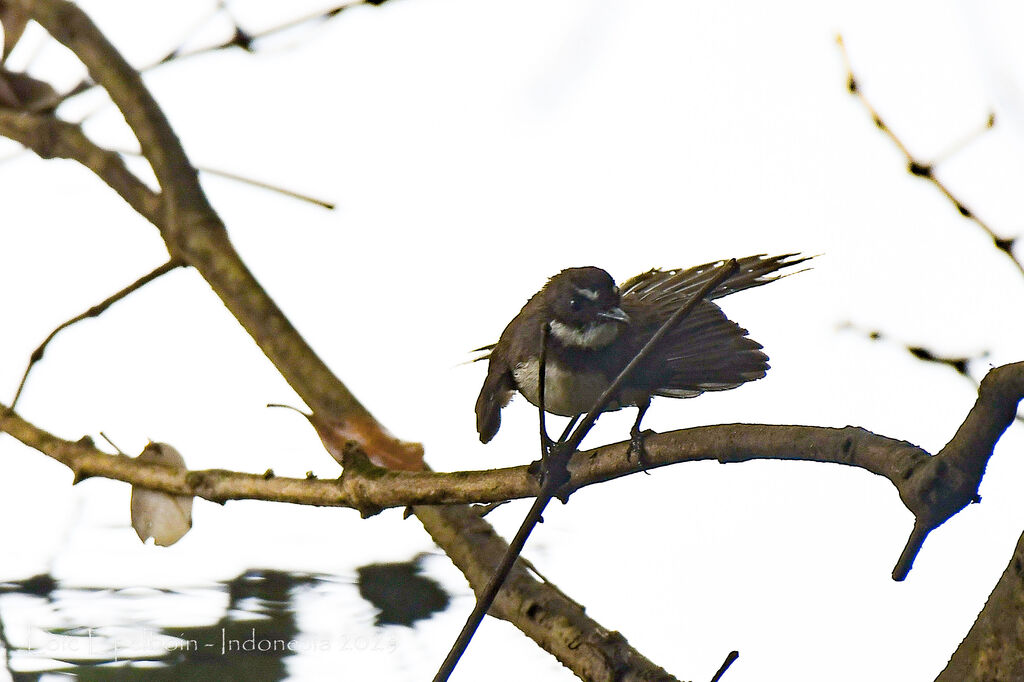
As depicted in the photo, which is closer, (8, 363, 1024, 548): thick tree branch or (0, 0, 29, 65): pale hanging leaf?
(8, 363, 1024, 548): thick tree branch

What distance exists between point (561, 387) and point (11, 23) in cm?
149

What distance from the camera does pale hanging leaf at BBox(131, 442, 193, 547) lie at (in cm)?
171

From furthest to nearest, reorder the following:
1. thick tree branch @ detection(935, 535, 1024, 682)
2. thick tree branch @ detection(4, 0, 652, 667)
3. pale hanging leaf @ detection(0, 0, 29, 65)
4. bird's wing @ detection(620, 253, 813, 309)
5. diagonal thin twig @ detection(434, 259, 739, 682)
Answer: pale hanging leaf @ detection(0, 0, 29, 65) → thick tree branch @ detection(4, 0, 652, 667) → bird's wing @ detection(620, 253, 813, 309) → diagonal thin twig @ detection(434, 259, 739, 682) → thick tree branch @ detection(935, 535, 1024, 682)

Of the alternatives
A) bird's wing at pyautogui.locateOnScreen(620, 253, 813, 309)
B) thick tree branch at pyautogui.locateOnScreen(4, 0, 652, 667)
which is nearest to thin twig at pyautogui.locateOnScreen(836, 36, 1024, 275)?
bird's wing at pyautogui.locateOnScreen(620, 253, 813, 309)

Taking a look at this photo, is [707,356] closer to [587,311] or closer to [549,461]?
[549,461]

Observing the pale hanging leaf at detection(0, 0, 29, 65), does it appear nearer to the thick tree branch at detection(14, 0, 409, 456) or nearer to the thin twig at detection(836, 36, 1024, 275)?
the thick tree branch at detection(14, 0, 409, 456)

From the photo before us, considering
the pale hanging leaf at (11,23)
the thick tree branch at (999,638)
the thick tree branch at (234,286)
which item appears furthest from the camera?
the pale hanging leaf at (11,23)

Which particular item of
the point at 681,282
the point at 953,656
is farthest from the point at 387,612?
the point at 953,656

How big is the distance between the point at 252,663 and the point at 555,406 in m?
0.64

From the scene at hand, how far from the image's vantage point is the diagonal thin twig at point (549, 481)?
3.16 ft

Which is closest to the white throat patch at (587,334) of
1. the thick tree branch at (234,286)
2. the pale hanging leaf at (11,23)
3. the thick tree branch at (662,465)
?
the thick tree branch at (234,286)

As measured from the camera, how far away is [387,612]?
6.02 ft

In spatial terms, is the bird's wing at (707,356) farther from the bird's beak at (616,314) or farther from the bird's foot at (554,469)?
the bird's beak at (616,314)

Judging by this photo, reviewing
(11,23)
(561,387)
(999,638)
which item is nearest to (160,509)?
(561,387)
